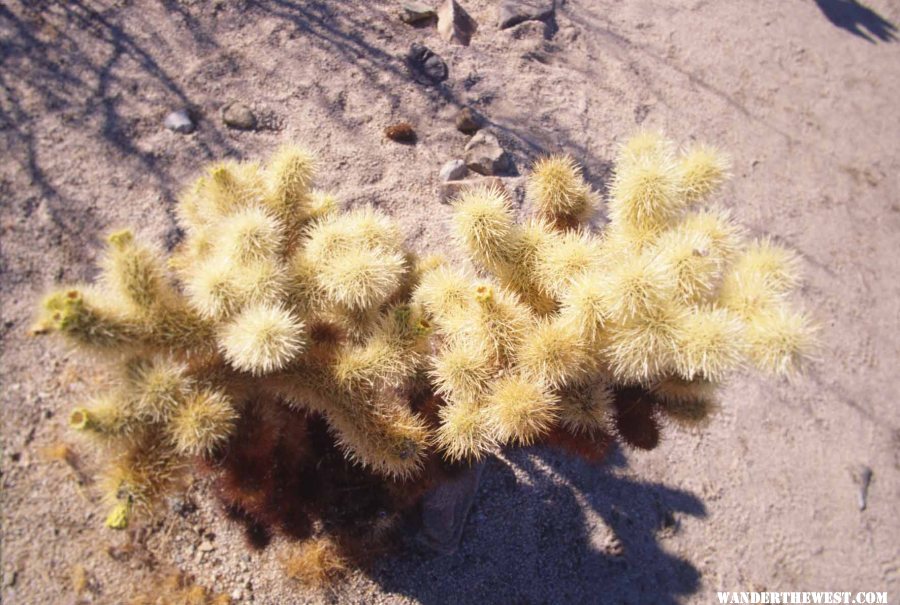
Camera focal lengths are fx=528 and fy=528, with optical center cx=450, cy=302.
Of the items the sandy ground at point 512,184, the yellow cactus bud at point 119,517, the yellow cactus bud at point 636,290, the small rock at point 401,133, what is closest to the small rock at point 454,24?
the sandy ground at point 512,184

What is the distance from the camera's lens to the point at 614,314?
1.58 m

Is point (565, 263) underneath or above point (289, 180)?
above

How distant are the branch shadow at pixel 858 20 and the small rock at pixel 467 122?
5024mm

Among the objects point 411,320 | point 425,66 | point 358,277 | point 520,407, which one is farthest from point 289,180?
point 425,66

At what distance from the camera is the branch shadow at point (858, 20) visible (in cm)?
609

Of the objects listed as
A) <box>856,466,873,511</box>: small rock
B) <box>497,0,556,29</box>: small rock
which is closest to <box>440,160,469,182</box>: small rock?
<box>497,0,556,29</box>: small rock

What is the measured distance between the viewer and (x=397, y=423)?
181 centimetres

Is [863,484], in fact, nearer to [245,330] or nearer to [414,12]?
[245,330]

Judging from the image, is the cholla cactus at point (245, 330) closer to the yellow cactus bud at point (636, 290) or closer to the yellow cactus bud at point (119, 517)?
the yellow cactus bud at point (119, 517)

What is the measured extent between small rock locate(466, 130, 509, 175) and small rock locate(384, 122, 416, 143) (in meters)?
0.41

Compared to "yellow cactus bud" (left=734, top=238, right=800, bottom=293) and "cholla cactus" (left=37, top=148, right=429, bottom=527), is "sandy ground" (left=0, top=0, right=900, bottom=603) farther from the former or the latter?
"yellow cactus bud" (left=734, top=238, right=800, bottom=293)

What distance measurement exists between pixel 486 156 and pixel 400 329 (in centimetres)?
227

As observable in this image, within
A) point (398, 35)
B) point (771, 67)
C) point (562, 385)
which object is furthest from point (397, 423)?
point (771, 67)

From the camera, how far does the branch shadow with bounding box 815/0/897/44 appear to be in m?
6.09
